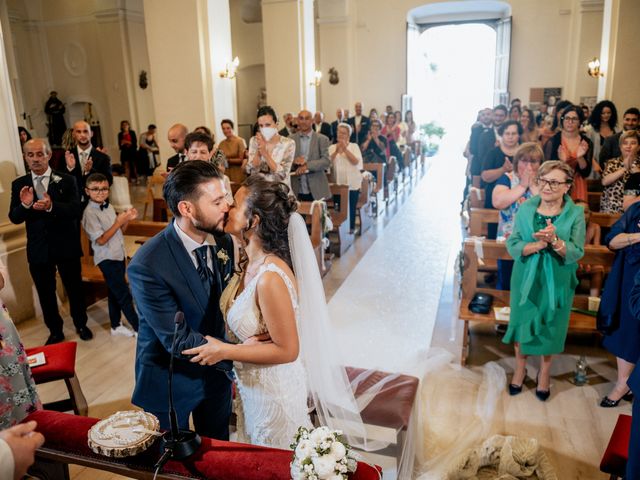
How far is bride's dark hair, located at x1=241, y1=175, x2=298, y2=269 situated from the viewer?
7.32 ft

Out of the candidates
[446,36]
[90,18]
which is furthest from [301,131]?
[446,36]

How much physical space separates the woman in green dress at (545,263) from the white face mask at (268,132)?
123 inches

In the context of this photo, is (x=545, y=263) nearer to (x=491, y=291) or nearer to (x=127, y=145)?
(x=491, y=291)

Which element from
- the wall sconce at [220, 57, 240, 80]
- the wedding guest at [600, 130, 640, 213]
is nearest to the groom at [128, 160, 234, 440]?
the wedding guest at [600, 130, 640, 213]

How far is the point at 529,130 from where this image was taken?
9.41m

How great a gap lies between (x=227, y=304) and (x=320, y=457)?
969 millimetres

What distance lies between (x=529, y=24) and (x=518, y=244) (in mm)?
14755

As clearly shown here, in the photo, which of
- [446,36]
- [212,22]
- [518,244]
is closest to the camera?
[518,244]

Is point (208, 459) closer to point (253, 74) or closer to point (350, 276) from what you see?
point (350, 276)

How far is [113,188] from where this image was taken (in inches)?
213

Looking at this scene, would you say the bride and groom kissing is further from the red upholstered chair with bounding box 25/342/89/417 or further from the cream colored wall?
the cream colored wall

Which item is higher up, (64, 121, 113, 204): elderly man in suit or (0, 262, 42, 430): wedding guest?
(64, 121, 113, 204): elderly man in suit

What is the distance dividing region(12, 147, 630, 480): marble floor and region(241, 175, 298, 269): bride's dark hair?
1.56 meters

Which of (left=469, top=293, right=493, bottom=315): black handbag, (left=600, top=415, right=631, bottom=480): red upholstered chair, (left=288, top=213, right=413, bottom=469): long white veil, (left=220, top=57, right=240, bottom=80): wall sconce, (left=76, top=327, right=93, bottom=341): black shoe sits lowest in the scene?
(left=76, top=327, right=93, bottom=341): black shoe
